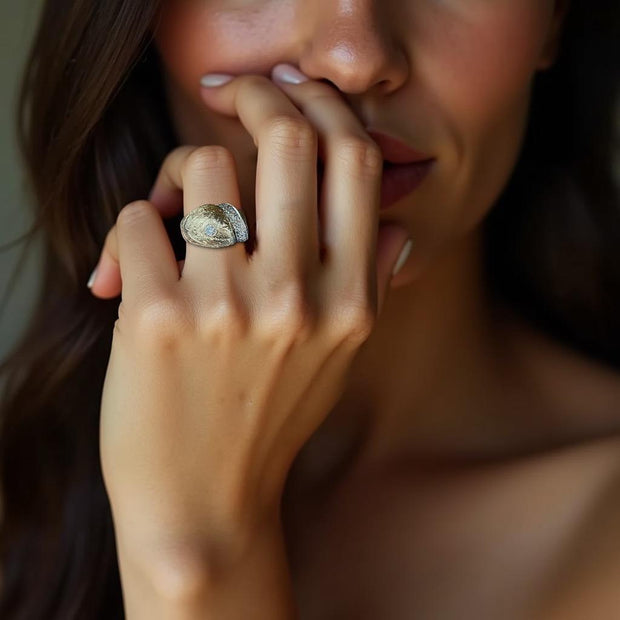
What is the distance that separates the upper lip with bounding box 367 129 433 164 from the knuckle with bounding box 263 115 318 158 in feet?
0.37

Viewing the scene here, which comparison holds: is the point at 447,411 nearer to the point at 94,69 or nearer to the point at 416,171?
the point at 416,171

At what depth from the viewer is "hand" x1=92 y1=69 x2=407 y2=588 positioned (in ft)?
3.11

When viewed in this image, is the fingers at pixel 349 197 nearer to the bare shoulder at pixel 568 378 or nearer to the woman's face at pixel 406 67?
the woman's face at pixel 406 67

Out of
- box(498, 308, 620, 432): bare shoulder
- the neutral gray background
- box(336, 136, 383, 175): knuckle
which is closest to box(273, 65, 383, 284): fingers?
box(336, 136, 383, 175): knuckle

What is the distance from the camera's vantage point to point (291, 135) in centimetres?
98

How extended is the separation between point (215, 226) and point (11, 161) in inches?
47.2

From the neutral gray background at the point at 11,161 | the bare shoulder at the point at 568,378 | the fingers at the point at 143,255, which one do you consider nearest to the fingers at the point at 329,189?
the fingers at the point at 143,255

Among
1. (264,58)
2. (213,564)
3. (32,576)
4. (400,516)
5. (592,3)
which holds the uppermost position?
(264,58)

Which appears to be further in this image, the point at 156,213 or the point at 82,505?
the point at 82,505

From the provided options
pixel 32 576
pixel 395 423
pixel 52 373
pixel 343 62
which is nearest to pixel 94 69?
pixel 343 62

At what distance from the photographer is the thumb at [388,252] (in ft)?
3.50

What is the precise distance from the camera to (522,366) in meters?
1.36

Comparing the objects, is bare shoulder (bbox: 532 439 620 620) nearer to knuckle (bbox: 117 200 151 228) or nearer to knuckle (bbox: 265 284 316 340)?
knuckle (bbox: 265 284 316 340)

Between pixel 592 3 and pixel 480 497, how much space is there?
79 cm
